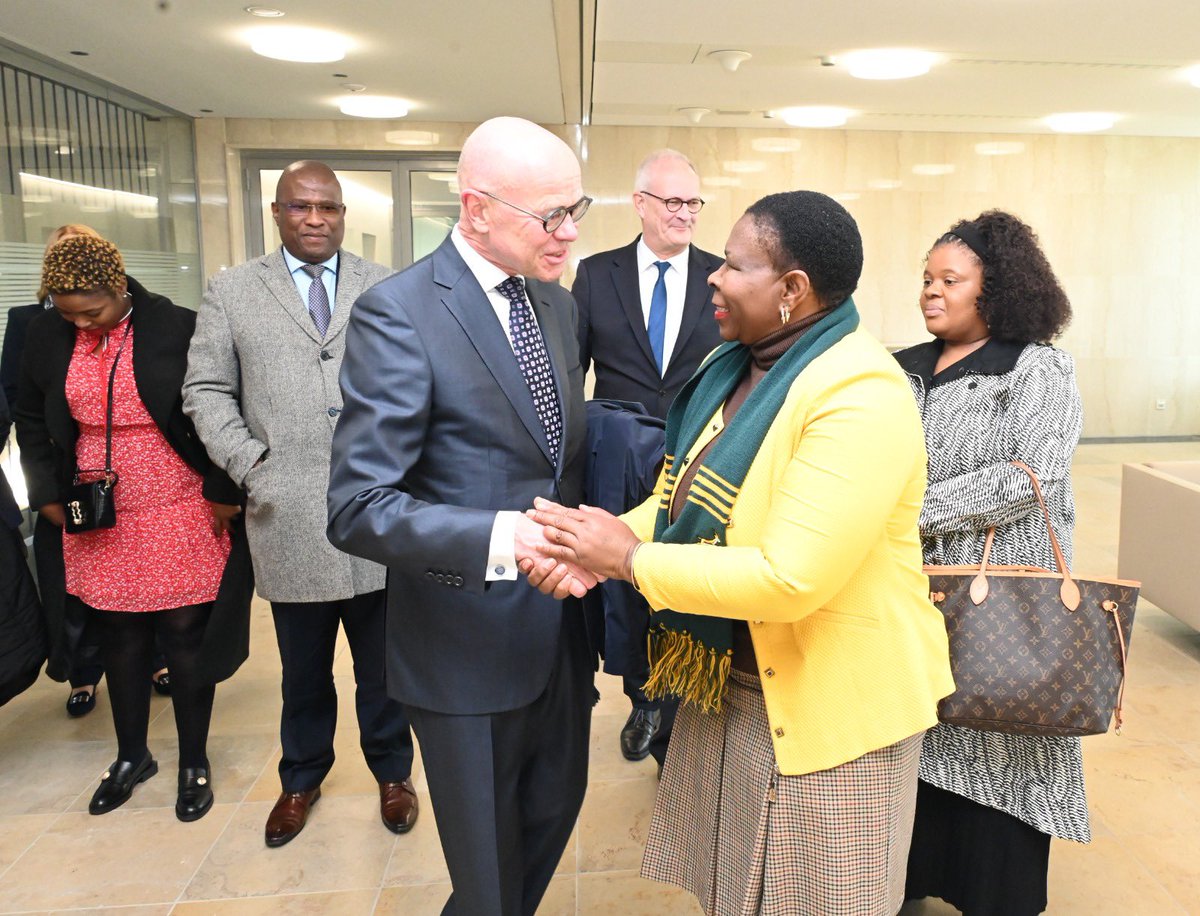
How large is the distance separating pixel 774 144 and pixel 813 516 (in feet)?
33.2

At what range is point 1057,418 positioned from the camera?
7.64ft

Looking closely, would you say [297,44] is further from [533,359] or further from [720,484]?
[720,484]

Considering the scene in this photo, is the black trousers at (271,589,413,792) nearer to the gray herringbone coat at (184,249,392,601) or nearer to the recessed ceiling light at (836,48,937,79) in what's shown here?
the gray herringbone coat at (184,249,392,601)

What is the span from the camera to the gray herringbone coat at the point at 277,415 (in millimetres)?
2947

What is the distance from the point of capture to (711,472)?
167cm

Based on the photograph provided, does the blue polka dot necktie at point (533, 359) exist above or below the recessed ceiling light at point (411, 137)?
below

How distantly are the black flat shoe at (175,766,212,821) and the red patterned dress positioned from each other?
0.60m

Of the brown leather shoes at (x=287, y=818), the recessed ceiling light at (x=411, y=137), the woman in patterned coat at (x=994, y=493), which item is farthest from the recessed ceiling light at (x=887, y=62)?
the brown leather shoes at (x=287, y=818)

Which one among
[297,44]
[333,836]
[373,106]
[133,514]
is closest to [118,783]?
[333,836]

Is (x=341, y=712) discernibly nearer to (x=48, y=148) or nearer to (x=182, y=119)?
(x=48, y=148)

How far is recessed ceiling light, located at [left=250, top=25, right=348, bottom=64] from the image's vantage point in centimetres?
600

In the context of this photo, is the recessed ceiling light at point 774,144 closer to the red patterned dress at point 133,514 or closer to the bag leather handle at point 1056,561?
the red patterned dress at point 133,514

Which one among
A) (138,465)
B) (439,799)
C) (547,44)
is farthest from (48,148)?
(439,799)

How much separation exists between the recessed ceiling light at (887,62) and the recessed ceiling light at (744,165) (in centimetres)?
330
